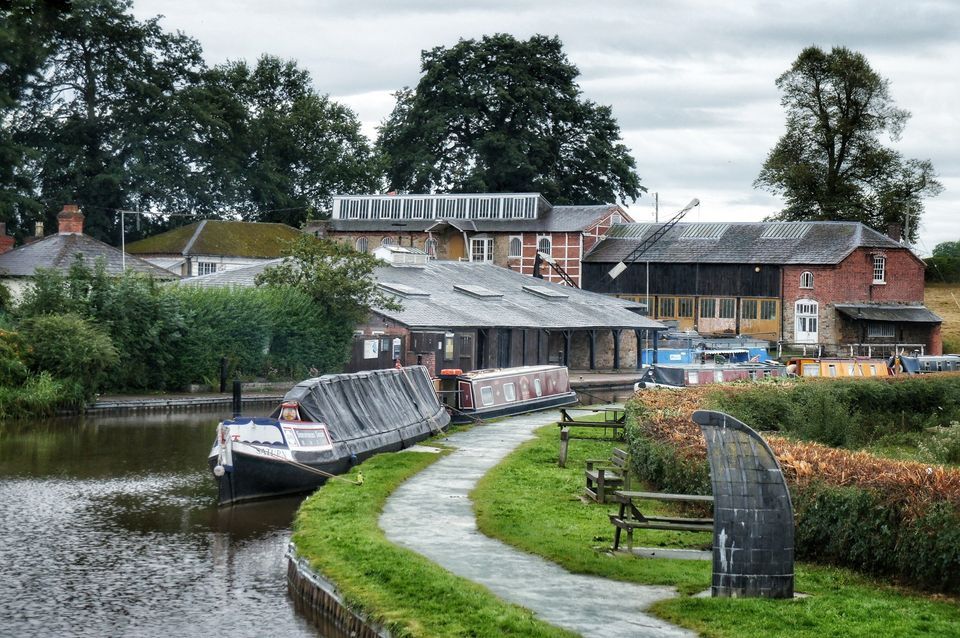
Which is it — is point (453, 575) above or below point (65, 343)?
below

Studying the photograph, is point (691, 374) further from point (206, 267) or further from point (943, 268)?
point (943, 268)

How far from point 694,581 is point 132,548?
32.5 feet

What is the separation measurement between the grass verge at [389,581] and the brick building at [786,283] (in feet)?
183

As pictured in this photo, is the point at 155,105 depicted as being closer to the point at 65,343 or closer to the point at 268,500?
the point at 65,343

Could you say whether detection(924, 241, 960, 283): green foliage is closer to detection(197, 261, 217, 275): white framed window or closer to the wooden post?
detection(197, 261, 217, 275): white framed window

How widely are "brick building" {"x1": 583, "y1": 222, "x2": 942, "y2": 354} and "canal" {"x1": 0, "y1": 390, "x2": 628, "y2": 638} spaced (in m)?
50.2

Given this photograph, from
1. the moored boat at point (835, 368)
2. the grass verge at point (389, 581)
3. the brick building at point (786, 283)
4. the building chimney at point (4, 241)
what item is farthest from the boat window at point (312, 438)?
the brick building at point (786, 283)

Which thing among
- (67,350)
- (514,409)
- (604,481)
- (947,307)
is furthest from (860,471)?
(947,307)

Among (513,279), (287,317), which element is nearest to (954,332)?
(513,279)

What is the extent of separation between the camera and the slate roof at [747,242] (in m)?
75.5

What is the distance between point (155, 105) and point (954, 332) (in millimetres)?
53676

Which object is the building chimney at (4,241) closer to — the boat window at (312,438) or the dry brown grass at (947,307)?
the boat window at (312,438)

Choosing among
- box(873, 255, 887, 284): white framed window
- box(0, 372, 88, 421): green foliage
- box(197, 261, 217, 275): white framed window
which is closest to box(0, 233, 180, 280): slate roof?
box(197, 261, 217, 275): white framed window

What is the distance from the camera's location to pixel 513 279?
66.5 meters
